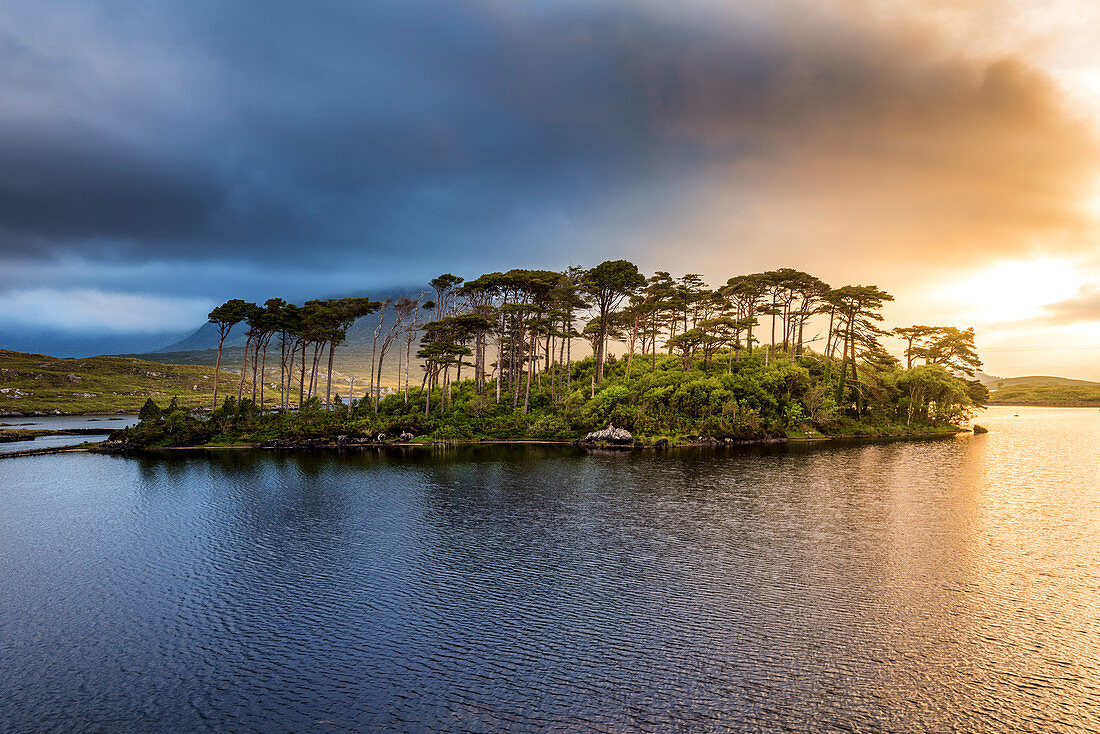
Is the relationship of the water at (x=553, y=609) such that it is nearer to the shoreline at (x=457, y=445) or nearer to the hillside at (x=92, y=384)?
the shoreline at (x=457, y=445)

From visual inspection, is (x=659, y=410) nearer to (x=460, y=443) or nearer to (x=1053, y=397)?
(x=460, y=443)

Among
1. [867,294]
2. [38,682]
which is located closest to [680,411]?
[867,294]

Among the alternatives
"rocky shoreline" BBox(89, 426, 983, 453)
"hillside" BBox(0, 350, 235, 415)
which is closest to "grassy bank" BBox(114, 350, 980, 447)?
"rocky shoreline" BBox(89, 426, 983, 453)

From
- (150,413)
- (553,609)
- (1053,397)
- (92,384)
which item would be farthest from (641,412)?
(1053,397)

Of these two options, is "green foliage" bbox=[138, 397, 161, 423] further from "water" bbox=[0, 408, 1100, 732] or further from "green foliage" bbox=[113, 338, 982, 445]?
"water" bbox=[0, 408, 1100, 732]

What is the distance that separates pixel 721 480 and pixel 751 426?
78.8 ft

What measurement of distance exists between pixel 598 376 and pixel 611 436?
11.9 metres

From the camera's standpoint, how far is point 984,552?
20.0 m

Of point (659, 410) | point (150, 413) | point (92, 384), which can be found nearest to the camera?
point (150, 413)

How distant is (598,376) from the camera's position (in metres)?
62.5

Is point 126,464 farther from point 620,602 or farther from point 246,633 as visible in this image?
point 620,602

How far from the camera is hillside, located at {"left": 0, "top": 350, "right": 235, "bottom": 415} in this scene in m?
106

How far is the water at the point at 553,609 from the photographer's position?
1073 cm

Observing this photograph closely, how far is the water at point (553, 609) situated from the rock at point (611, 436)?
20.9 metres
